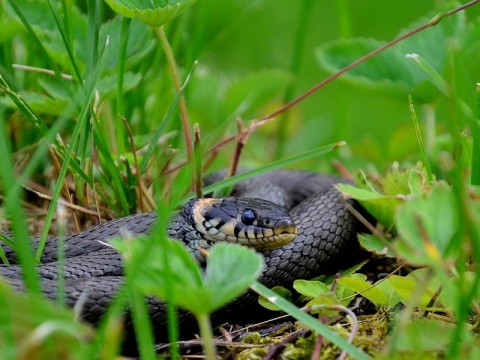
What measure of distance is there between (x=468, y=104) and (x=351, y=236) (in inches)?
29.9

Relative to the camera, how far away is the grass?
6.88 feet

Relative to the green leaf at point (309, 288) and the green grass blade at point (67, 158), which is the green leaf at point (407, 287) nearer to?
the green leaf at point (309, 288)

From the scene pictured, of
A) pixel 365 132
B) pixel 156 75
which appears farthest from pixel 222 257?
pixel 365 132

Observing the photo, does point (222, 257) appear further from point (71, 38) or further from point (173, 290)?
point (71, 38)

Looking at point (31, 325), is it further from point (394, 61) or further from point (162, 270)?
point (394, 61)

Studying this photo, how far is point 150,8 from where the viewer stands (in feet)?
10.0

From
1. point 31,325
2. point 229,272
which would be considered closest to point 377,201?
point 229,272

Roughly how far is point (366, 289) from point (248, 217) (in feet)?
2.71

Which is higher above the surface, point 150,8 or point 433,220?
point 150,8

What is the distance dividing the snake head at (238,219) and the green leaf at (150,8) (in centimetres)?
81

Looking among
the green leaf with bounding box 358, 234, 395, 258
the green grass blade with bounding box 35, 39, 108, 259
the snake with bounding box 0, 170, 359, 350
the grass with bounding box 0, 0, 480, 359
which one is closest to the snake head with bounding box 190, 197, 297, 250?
the snake with bounding box 0, 170, 359, 350

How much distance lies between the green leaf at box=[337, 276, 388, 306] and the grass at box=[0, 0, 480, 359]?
0.11 m

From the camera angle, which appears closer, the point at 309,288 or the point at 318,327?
the point at 318,327

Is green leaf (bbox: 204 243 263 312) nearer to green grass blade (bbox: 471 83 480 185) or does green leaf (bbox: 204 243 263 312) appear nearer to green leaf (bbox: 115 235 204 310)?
green leaf (bbox: 115 235 204 310)
